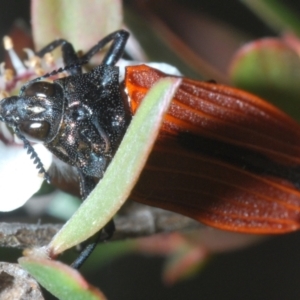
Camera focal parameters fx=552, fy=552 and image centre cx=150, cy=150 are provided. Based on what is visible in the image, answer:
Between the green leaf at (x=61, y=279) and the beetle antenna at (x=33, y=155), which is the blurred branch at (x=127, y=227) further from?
the green leaf at (x=61, y=279)

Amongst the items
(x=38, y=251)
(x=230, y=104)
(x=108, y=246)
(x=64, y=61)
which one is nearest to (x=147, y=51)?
(x=64, y=61)

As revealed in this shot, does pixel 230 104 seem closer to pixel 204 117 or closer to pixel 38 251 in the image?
pixel 204 117

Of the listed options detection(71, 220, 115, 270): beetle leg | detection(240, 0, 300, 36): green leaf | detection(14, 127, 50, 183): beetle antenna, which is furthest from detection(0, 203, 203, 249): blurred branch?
detection(240, 0, 300, 36): green leaf

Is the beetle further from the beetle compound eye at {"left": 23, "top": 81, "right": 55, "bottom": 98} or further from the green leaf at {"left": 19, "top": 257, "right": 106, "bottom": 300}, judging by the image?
the green leaf at {"left": 19, "top": 257, "right": 106, "bottom": 300}

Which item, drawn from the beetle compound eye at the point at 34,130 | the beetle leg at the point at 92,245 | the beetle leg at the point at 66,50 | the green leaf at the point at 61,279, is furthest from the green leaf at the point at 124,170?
the beetle leg at the point at 66,50

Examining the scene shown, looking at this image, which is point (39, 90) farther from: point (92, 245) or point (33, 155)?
point (92, 245)

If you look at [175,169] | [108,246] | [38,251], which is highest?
[38,251]
